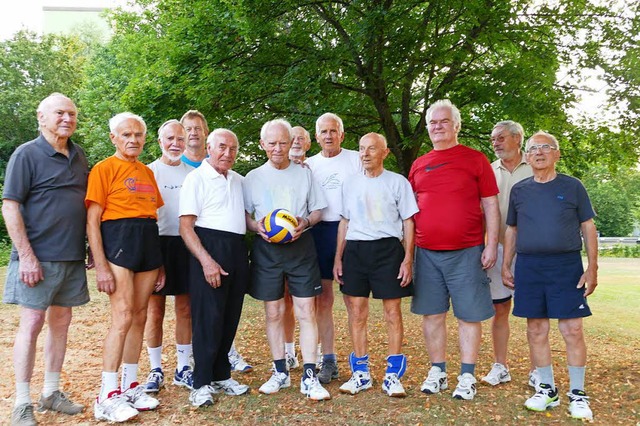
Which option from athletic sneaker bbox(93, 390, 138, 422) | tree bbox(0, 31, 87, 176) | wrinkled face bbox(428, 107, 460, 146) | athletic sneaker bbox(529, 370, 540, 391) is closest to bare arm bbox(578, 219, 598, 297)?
athletic sneaker bbox(529, 370, 540, 391)

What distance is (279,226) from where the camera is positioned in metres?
4.78

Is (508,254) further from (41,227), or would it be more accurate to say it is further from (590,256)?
(41,227)

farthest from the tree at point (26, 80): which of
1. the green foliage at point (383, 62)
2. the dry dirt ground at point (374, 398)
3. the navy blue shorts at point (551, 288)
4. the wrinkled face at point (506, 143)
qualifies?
the navy blue shorts at point (551, 288)

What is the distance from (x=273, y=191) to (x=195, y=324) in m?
1.30

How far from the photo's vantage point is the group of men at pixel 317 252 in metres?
4.52

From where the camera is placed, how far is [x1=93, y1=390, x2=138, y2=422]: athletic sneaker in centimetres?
444

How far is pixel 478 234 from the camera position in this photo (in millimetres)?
4977

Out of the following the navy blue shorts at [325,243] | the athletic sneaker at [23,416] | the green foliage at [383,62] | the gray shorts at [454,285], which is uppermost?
the green foliage at [383,62]

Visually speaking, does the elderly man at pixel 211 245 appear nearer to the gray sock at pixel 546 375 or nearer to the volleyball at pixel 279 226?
the volleyball at pixel 279 226

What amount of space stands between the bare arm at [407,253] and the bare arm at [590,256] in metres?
1.36

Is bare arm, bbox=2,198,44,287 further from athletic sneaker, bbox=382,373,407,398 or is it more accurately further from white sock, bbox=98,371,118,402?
athletic sneaker, bbox=382,373,407,398

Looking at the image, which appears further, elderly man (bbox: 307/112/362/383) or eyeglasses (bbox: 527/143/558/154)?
elderly man (bbox: 307/112/362/383)

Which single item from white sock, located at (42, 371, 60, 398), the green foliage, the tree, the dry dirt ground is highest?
the tree

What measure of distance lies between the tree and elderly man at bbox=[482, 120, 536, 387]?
3125 centimetres
